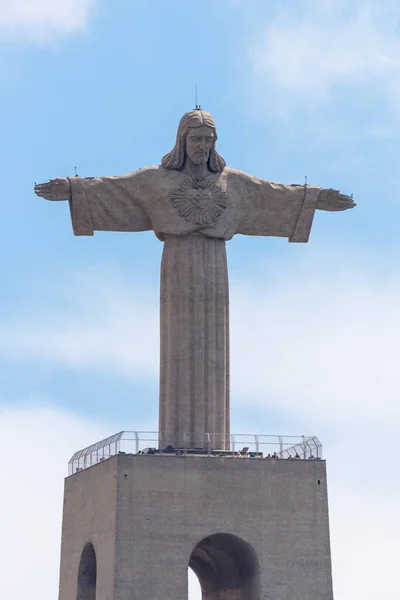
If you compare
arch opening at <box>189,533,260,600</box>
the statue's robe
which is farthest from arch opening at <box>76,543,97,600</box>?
the statue's robe

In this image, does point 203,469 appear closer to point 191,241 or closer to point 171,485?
point 171,485

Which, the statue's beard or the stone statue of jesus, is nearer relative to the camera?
the stone statue of jesus

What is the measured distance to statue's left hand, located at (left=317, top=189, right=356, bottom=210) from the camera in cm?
4953

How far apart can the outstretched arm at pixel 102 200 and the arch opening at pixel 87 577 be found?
8973 mm

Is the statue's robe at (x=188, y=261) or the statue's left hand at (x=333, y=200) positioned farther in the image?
the statue's left hand at (x=333, y=200)

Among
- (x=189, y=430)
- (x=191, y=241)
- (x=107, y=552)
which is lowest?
(x=107, y=552)

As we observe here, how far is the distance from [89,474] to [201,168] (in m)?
8.83

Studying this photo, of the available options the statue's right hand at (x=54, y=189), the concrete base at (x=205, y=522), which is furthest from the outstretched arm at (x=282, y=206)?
the concrete base at (x=205, y=522)

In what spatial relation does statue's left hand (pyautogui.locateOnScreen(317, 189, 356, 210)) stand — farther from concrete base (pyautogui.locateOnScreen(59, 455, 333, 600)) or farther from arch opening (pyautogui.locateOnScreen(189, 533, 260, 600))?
arch opening (pyautogui.locateOnScreen(189, 533, 260, 600))

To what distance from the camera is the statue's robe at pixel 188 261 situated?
46.7 metres

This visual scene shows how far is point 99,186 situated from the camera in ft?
158

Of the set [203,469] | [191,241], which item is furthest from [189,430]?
[191,241]

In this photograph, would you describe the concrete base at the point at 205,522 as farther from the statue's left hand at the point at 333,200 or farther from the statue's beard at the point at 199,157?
the statue's beard at the point at 199,157

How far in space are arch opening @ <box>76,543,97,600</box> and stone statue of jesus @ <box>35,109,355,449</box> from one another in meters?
4.07
